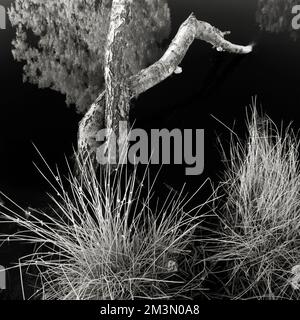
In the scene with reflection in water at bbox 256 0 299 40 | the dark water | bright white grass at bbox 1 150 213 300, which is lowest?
bright white grass at bbox 1 150 213 300

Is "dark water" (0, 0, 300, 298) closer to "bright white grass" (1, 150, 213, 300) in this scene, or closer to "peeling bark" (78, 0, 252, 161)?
"peeling bark" (78, 0, 252, 161)

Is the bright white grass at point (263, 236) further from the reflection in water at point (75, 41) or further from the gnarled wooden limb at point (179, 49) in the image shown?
the reflection in water at point (75, 41)

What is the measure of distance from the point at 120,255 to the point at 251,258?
1.63 ft

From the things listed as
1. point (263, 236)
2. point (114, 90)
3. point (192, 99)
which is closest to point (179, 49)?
point (192, 99)

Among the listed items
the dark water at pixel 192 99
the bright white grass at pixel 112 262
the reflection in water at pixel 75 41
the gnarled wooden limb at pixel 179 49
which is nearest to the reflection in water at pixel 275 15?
the dark water at pixel 192 99

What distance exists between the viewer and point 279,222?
1.67 meters

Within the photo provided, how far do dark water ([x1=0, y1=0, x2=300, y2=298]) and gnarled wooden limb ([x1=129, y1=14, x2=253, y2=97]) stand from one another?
10 cm

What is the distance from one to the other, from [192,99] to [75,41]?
800 millimetres

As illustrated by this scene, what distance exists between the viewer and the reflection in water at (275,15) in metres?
3.08

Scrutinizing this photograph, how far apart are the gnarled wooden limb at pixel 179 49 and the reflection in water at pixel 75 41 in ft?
0.70

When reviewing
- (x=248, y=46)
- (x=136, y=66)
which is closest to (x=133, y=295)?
(x=136, y=66)

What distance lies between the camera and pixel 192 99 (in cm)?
268

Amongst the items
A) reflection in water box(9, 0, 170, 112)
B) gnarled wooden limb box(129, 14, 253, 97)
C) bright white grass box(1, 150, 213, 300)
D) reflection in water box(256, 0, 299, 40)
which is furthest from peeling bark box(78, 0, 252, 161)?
reflection in water box(256, 0, 299, 40)

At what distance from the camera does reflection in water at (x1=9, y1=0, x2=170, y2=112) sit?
2.57m
